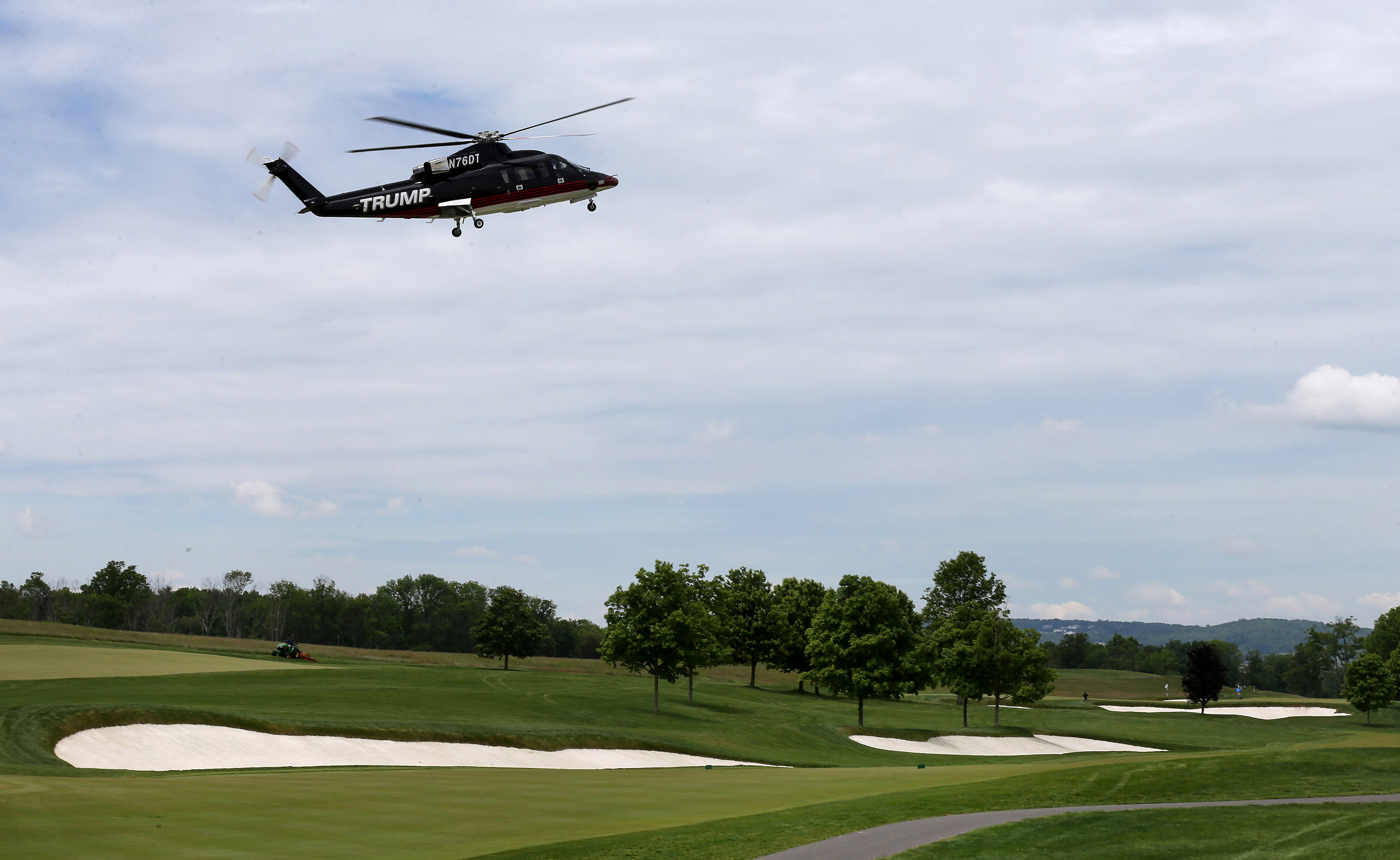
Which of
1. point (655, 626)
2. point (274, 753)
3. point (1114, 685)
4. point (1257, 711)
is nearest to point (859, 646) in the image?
point (655, 626)

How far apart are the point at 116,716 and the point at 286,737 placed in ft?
21.5

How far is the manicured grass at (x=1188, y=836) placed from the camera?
21172mm

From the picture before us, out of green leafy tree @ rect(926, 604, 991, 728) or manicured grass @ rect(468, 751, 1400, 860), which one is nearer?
manicured grass @ rect(468, 751, 1400, 860)

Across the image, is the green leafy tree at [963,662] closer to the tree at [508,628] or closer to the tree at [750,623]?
the tree at [750,623]

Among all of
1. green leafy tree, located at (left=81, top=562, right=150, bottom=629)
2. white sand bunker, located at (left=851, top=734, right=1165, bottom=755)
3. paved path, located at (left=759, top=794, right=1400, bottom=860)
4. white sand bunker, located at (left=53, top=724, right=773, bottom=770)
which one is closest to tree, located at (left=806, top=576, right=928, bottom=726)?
white sand bunker, located at (left=851, top=734, right=1165, bottom=755)

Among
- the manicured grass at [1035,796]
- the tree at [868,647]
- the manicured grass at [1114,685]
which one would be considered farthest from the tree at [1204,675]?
the manicured grass at [1035,796]

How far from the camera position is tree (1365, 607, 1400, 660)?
529ft

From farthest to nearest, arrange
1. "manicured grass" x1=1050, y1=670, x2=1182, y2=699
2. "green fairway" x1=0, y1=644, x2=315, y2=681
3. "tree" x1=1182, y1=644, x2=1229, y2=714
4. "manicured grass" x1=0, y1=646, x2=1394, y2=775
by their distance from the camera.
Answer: "manicured grass" x1=1050, y1=670, x2=1182, y2=699
"tree" x1=1182, y1=644, x2=1229, y2=714
"green fairway" x1=0, y1=644, x2=315, y2=681
"manicured grass" x1=0, y1=646, x2=1394, y2=775

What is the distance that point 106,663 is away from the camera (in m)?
73.2

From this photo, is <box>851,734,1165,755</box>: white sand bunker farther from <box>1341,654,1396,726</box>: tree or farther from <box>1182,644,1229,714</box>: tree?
<box>1182,644,1229,714</box>: tree

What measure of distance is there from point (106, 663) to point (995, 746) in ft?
203

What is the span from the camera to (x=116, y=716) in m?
41.6

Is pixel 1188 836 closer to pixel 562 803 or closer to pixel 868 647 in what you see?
pixel 562 803

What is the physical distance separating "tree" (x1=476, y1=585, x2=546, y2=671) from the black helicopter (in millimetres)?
80370
